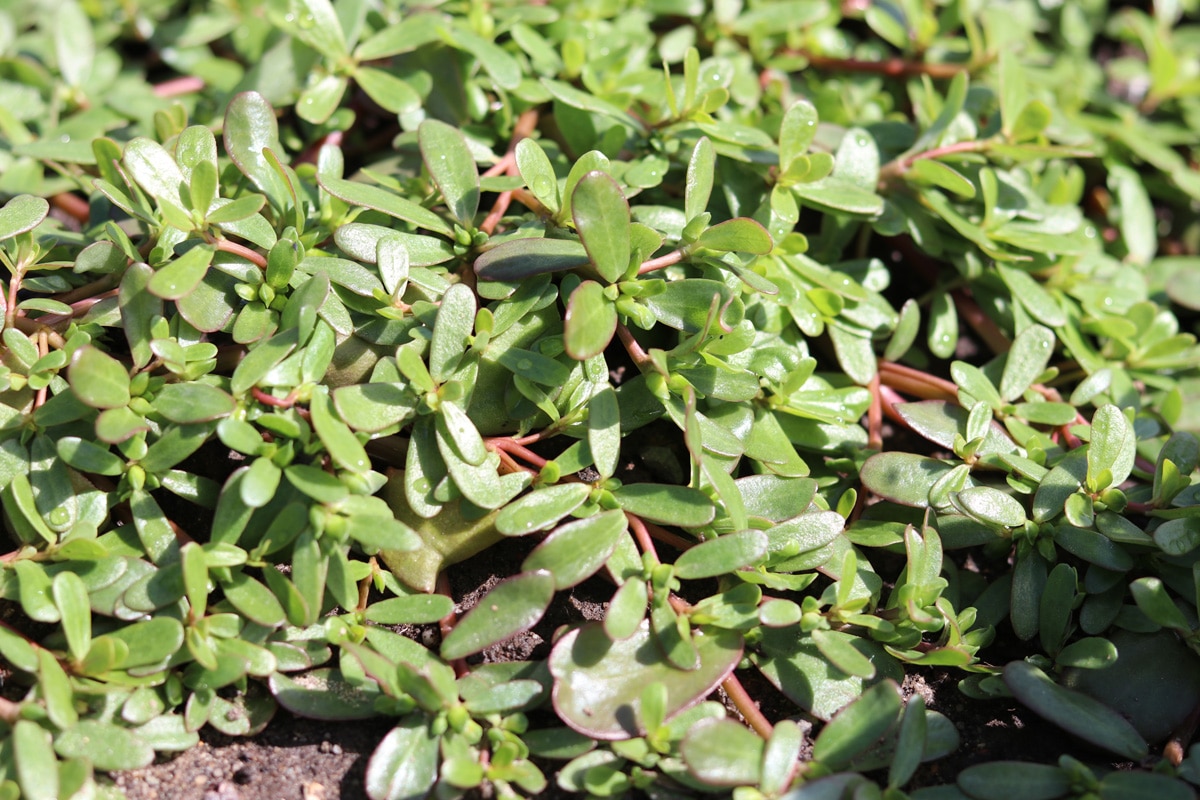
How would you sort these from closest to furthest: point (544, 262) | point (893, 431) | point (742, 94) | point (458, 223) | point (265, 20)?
1. point (544, 262)
2. point (458, 223)
3. point (893, 431)
4. point (742, 94)
5. point (265, 20)

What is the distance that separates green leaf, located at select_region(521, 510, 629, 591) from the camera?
5.17ft

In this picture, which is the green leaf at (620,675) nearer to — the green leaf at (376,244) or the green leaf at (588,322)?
the green leaf at (588,322)

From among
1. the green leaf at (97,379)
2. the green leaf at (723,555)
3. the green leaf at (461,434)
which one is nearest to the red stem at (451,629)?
the green leaf at (461,434)

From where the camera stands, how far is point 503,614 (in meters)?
1.55

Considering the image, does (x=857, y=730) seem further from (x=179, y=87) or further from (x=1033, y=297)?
(x=179, y=87)

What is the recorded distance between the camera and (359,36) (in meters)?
2.31

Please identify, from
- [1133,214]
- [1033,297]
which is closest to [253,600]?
[1033,297]

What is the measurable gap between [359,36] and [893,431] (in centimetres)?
151

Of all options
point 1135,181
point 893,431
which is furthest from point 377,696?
point 1135,181

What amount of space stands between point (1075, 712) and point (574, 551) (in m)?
0.86

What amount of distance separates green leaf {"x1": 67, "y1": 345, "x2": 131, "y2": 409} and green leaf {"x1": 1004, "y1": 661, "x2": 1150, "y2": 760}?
1515 millimetres

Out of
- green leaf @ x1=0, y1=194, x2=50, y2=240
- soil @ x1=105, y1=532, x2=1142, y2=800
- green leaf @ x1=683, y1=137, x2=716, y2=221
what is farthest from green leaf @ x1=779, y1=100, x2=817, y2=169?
green leaf @ x1=0, y1=194, x2=50, y2=240

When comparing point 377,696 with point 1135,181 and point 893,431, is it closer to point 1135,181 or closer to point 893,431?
point 893,431

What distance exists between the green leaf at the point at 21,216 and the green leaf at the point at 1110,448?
6.28 ft
